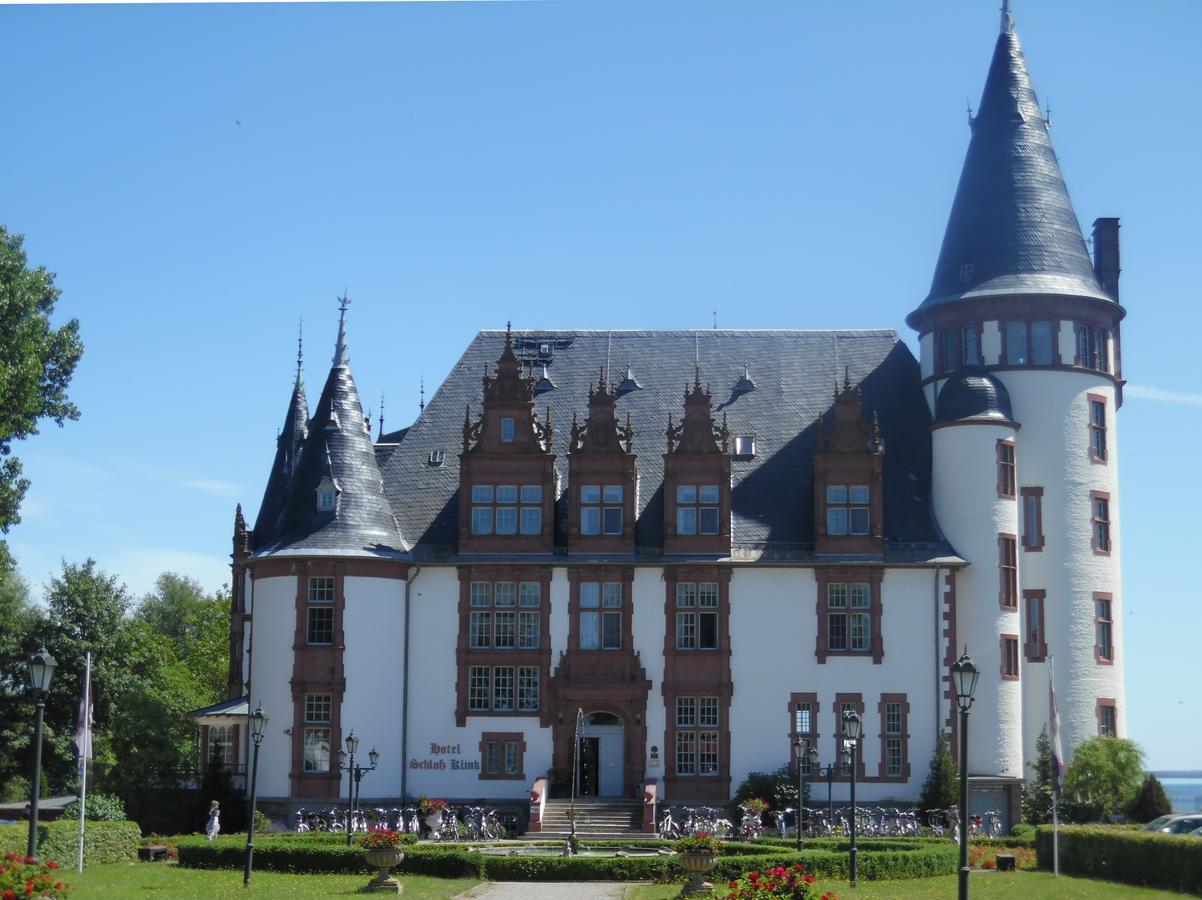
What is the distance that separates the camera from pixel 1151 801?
52156 millimetres

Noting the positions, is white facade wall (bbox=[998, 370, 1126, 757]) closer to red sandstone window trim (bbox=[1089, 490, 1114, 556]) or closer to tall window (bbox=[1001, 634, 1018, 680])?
red sandstone window trim (bbox=[1089, 490, 1114, 556])

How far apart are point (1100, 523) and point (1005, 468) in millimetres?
4009

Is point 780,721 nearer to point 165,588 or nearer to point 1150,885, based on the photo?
point 1150,885

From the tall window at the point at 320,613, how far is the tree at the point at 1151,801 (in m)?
25.2

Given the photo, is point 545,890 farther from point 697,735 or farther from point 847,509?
point 847,509

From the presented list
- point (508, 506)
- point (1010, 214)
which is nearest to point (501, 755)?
point (508, 506)

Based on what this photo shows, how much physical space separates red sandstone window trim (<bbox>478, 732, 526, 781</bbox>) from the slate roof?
6.10m

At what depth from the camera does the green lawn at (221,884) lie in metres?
33.7

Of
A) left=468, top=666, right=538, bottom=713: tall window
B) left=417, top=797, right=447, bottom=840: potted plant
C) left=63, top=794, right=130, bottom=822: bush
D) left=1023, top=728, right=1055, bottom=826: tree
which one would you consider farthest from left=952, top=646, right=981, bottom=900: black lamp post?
left=63, top=794, right=130, bottom=822: bush

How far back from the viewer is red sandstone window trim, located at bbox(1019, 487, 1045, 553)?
56.6 m

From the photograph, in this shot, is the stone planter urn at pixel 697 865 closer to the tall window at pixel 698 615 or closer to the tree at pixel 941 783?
the tree at pixel 941 783

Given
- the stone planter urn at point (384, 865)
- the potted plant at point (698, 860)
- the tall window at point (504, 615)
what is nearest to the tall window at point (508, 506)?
the tall window at point (504, 615)

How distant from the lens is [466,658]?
55094mm

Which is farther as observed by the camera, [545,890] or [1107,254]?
[1107,254]
